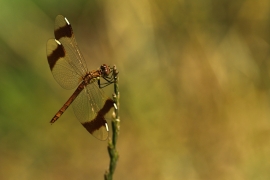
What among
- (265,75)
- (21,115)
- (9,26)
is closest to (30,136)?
(21,115)

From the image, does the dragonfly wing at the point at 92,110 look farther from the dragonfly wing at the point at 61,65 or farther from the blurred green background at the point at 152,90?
the blurred green background at the point at 152,90

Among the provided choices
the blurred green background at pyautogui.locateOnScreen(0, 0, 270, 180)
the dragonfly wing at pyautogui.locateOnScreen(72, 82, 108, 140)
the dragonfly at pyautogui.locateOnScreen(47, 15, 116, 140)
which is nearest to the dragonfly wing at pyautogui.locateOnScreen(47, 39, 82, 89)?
the dragonfly at pyautogui.locateOnScreen(47, 15, 116, 140)

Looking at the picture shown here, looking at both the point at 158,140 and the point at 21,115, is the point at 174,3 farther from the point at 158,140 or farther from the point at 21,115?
the point at 21,115

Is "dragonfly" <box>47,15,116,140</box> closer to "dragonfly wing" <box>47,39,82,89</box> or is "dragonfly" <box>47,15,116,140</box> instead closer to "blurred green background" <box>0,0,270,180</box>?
"dragonfly wing" <box>47,39,82,89</box>

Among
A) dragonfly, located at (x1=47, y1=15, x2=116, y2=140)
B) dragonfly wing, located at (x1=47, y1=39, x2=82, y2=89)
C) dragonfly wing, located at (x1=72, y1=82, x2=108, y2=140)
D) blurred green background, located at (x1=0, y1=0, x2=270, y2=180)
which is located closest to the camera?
dragonfly wing, located at (x1=72, y1=82, x2=108, y2=140)

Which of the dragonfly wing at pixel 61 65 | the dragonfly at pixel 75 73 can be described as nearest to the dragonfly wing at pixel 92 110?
the dragonfly at pixel 75 73
